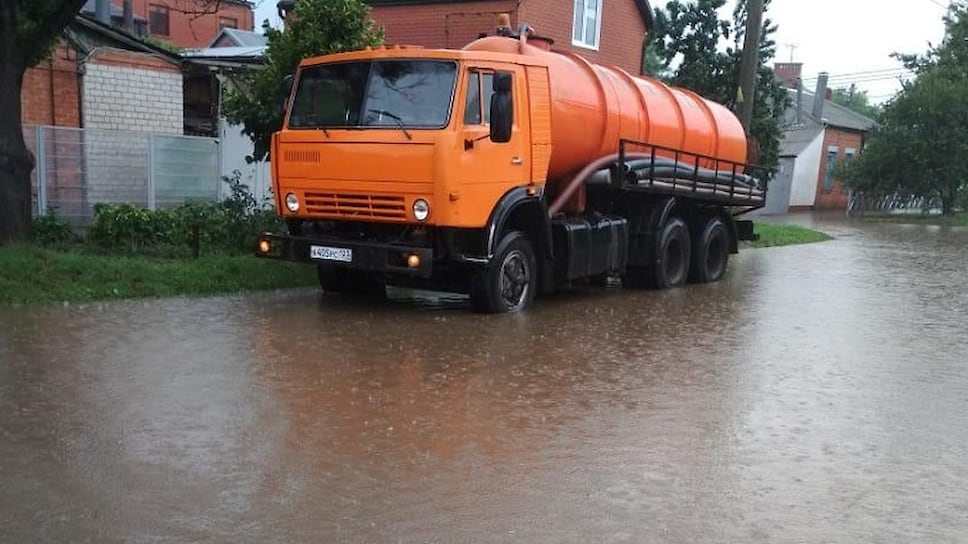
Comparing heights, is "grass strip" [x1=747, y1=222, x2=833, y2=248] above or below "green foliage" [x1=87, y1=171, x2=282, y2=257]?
below

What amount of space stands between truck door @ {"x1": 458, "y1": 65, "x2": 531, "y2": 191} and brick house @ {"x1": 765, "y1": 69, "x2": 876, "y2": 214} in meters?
28.5

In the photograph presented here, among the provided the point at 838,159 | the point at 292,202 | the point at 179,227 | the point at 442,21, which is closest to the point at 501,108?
the point at 292,202

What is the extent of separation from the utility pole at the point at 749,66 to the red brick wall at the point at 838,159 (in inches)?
933

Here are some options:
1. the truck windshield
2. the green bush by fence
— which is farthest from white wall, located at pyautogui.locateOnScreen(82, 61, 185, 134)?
the truck windshield

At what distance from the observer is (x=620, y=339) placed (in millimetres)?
9156

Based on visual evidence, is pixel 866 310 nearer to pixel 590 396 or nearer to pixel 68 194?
pixel 590 396

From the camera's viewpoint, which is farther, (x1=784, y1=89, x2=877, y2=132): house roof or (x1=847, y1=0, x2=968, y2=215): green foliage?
(x1=784, y1=89, x2=877, y2=132): house roof

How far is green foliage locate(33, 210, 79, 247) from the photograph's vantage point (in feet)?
37.6

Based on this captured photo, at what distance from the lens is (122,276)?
10148mm

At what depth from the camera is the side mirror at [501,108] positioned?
9.12 meters

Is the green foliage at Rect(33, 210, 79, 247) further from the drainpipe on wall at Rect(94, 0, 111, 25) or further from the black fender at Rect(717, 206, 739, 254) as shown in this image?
the drainpipe on wall at Rect(94, 0, 111, 25)

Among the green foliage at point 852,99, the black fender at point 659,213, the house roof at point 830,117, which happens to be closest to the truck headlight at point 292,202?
the black fender at point 659,213

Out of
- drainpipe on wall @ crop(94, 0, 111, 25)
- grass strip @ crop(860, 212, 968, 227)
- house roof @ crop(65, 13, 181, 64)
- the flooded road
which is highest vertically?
drainpipe on wall @ crop(94, 0, 111, 25)

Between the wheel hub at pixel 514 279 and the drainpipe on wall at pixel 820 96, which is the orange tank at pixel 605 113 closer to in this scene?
the wheel hub at pixel 514 279
